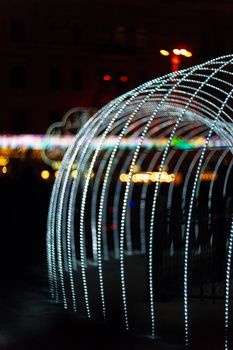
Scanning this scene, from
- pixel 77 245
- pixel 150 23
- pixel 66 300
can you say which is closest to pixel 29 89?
pixel 150 23

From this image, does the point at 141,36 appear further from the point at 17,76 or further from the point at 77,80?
the point at 17,76

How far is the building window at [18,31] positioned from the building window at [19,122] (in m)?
5.77

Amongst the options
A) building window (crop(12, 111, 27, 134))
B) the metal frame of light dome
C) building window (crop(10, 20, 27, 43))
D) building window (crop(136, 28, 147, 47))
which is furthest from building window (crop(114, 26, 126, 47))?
the metal frame of light dome

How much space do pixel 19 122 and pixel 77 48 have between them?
7.43 m

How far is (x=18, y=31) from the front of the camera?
69.1 metres

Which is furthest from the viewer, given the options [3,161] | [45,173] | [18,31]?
[18,31]

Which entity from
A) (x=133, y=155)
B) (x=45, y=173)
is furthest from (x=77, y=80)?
(x=133, y=155)

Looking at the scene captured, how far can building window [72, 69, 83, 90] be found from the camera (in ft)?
229

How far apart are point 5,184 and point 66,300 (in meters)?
15.3

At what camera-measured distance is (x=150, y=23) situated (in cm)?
6806

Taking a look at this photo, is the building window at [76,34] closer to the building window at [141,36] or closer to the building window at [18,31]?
the building window at [18,31]

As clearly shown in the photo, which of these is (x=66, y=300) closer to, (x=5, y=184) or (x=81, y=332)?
(x=81, y=332)

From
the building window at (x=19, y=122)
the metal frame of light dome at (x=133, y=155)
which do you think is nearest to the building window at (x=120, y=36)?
the building window at (x=19, y=122)

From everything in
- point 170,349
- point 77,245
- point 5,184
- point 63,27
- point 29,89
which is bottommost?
point 170,349
